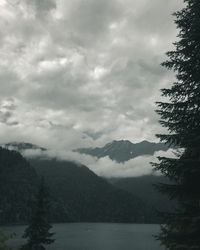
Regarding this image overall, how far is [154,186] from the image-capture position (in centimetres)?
1584

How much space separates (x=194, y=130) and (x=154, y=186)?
2.81 m

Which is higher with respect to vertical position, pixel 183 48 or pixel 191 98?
pixel 183 48

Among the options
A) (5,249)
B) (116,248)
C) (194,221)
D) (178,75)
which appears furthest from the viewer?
(116,248)

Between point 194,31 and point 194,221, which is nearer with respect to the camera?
point 194,221

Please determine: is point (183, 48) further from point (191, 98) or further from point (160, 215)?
point (160, 215)

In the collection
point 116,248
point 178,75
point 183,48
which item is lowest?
point 116,248

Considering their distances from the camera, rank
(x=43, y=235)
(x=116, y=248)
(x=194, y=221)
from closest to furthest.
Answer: (x=194, y=221)
(x=43, y=235)
(x=116, y=248)

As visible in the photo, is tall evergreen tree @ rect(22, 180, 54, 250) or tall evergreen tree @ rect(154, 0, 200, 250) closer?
tall evergreen tree @ rect(154, 0, 200, 250)

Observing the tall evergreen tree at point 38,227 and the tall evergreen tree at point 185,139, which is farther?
the tall evergreen tree at point 38,227

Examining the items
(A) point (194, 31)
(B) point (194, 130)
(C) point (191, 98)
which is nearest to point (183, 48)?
(A) point (194, 31)

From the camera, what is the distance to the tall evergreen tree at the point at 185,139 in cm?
1484

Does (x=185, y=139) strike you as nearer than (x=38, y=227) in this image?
Yes

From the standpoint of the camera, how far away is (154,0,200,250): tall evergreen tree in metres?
14.8

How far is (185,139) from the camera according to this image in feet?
50.1
